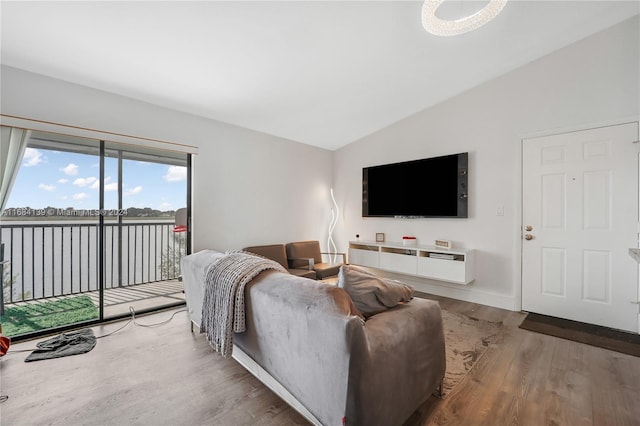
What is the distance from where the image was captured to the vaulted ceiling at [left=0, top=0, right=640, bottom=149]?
200 centimetres

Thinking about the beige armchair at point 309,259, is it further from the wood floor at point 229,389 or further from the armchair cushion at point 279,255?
the wood floor at point 229,389

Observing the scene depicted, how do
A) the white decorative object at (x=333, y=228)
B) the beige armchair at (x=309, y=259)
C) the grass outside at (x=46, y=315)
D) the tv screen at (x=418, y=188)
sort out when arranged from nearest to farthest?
the grass outside at (x=46, y=315) → the tv screen at (x=418, y=188) → the beige armchair at (x=309, y=259) → the white decorative object at (x=333, y=228)

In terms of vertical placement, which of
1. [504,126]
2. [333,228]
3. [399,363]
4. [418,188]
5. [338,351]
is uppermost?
[504,126]

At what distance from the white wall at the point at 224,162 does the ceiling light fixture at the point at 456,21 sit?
9.18ft

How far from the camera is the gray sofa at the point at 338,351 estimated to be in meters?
1.11

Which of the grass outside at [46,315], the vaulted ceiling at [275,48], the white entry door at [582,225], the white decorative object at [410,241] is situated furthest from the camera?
the white decorative object at [410,241]

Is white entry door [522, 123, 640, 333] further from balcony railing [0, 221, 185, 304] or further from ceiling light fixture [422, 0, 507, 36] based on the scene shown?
balcony railing [0, 221, 185, 304]

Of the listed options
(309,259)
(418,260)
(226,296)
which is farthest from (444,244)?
(226,296)

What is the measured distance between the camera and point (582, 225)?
2869 mm

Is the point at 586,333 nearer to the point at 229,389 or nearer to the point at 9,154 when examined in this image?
the point at 229,389

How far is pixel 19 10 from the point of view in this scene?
1840 mm

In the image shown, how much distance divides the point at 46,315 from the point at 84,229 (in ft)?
3.38

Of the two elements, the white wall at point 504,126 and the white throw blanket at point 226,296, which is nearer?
the white throw blanket at point 226,296

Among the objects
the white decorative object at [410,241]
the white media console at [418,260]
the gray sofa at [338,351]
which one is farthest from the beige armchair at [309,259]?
the gray sofa at [338,351]
